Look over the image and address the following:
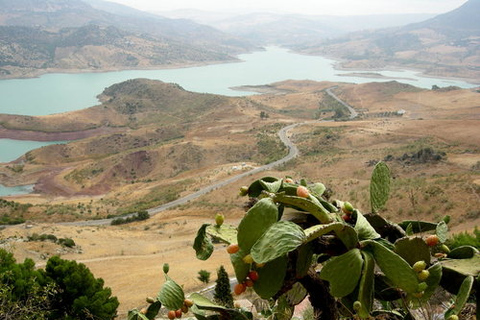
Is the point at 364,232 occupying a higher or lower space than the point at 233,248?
higher

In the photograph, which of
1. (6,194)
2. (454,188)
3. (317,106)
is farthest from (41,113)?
(454,188)

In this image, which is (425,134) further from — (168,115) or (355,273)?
(168,115)

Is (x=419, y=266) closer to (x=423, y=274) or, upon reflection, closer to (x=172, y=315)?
(x=423, y=274)

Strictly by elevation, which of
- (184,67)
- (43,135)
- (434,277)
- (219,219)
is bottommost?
(43,135)

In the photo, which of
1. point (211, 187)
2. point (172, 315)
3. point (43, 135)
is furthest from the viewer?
point (43, 135)

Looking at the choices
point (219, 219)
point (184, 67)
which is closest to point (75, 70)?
A: point (184, 67)

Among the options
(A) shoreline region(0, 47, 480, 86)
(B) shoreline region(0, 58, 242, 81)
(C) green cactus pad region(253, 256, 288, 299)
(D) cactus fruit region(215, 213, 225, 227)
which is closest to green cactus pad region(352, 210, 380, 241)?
(C) green cactus pad region(253, 256, 288, 299)

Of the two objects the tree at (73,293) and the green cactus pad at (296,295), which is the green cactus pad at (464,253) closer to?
the green cactus pad at (296,295)
